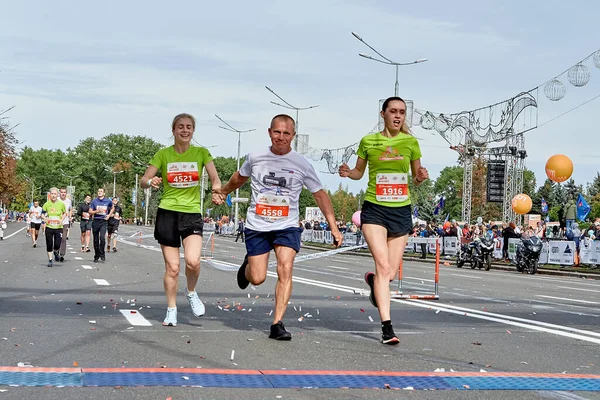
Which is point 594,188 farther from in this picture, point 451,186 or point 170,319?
point 170,319

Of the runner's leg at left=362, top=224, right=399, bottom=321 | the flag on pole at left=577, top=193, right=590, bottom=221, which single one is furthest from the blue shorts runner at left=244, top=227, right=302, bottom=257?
the flag on pole at left=577, top=193, right=590, bottom=221

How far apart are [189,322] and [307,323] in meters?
1.15

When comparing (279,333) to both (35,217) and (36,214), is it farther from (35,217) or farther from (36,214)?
(35,217)

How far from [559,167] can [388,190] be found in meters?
22.2

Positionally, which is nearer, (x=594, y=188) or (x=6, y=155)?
(x=6, y=155)

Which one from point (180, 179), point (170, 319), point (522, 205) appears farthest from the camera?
point (522, 205)

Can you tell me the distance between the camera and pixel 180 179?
843 centimetres

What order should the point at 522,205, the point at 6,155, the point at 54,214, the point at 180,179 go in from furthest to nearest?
the point at 6,155, the point at 522,205, the point at 54,214, the point at 180,179

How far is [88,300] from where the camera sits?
10.7 meters

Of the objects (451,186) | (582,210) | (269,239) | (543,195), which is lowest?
(269,239)

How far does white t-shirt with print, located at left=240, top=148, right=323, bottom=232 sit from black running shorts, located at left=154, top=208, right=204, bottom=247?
75cm

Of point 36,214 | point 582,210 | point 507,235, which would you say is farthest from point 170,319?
point 582,210

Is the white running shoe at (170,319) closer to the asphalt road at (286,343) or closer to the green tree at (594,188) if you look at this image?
the asphalt road at (286,343)

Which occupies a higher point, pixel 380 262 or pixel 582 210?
pixel 582 210
